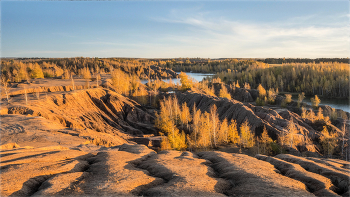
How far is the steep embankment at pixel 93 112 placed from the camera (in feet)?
106

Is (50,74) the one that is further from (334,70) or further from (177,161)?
(334,70)

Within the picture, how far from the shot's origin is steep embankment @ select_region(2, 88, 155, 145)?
3238cm

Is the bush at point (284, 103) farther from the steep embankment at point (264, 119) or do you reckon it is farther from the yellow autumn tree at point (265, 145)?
the yellow autumn tree at point (265, 145)

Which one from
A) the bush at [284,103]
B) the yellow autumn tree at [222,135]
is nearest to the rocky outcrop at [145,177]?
the yellow autumn tree at [222,135]

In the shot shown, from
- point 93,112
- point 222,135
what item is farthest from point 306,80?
point 93,112

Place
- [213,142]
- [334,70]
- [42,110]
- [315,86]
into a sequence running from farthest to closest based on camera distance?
[334,70], [315,86], [213,142], [42,110]

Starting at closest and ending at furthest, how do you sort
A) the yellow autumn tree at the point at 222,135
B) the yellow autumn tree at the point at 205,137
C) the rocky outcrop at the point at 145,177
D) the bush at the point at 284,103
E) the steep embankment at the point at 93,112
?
the rocky outcrop at the point at 145,177, the steep embankment at the point at 93,112, the yellow autumn tree at the point at 205,137, the yellow autumn tree at the point at 222,135, the bush at the point at 284,103

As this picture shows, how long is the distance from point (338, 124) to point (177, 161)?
6244 cm

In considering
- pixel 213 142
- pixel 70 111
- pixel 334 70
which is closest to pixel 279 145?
pixel 213 142

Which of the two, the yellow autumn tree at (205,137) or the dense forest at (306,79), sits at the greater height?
the dense forest at (306,79)

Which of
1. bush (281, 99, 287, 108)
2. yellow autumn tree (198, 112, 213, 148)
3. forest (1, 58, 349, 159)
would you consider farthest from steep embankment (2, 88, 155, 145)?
bush (281, 99, 287, 108)

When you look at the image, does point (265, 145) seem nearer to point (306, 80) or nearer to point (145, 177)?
point (145, 177)

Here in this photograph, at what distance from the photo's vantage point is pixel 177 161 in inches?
609

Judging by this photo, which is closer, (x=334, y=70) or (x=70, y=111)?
(x=70, y=111)
